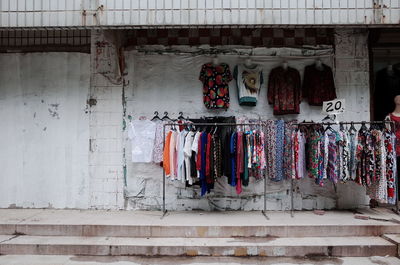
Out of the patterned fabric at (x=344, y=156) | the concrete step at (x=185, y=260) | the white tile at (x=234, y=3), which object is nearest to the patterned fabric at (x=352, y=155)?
the patterned fabric at (x=344, y=156)

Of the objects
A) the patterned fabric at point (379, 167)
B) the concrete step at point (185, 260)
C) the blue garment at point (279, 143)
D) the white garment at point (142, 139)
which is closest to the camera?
the concrete step at point (185, 260)

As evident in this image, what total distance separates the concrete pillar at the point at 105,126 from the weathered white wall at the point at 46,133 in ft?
0.52

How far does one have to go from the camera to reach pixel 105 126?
26.2 feet

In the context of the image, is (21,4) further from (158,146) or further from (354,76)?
(354,76)

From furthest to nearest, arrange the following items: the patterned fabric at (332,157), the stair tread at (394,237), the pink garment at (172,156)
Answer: the pink garment at (172,156), the patterned fabric at (332,157), the stair tread at (394,237)

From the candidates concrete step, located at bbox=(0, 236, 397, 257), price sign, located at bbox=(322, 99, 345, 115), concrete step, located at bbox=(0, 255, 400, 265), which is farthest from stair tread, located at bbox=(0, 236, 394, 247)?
price sign, located at bbox=(322, 99, 345, 115)

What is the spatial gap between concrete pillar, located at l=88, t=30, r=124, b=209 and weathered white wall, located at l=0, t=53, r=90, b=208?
0.16 metres

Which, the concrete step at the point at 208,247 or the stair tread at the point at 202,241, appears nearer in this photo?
the concrete step at the point at 208,247

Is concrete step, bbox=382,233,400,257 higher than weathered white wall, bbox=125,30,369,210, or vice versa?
weathered white wall, bbox=125,30,369,210

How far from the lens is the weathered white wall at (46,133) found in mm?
8023

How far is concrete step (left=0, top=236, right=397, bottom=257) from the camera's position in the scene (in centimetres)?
605

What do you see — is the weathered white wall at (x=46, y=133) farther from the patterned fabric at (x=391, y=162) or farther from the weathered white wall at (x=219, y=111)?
the patterned fabric at (x=391, y=162)

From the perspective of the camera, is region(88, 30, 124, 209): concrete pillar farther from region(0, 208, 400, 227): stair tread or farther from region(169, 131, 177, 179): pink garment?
region(169, 131, 177, 179): pink garment

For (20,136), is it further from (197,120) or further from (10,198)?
(197,120)
